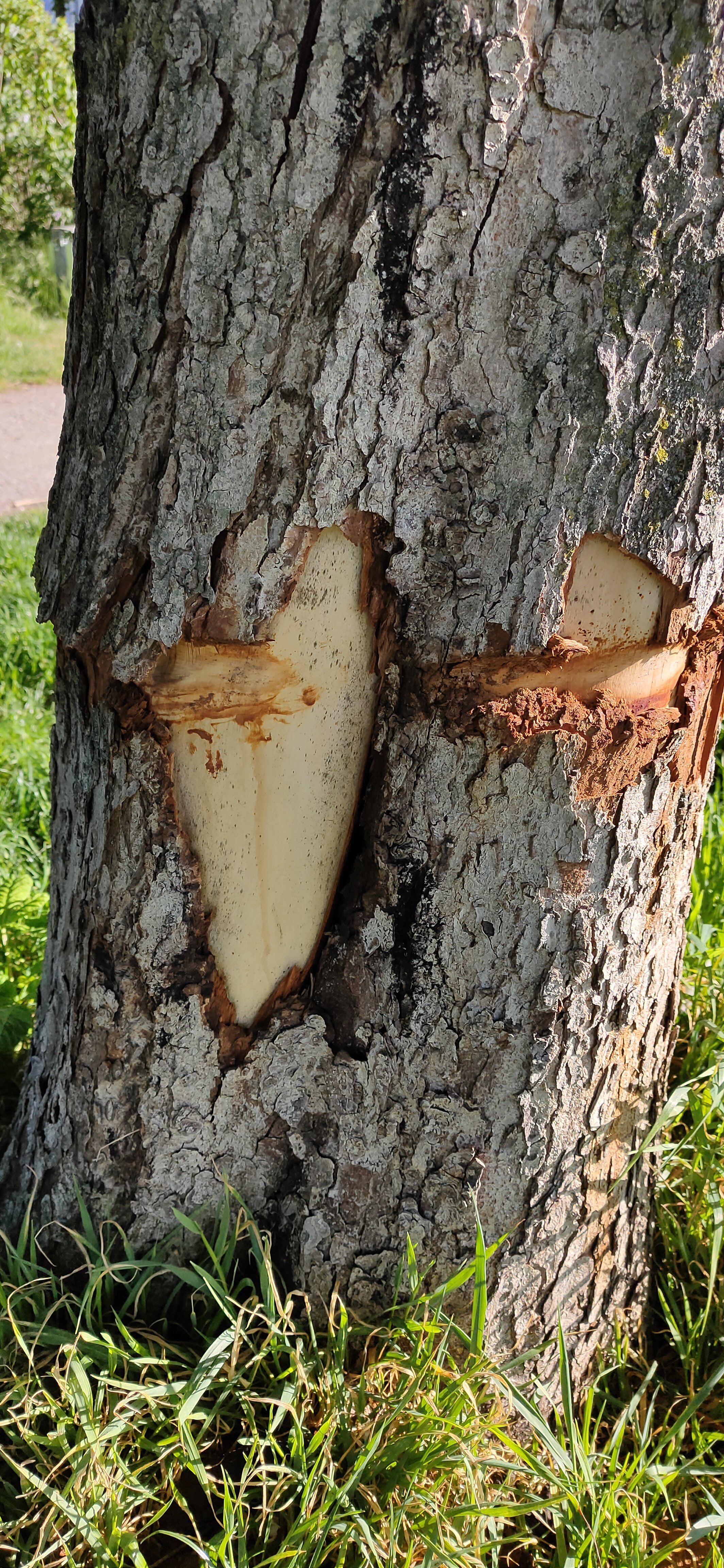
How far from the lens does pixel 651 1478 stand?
1486mm

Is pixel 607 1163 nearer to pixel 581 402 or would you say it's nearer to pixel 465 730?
pixel 465 730

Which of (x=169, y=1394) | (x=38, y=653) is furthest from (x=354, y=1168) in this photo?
(x=38, y=653)

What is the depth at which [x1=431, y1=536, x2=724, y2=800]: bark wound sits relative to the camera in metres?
1.29

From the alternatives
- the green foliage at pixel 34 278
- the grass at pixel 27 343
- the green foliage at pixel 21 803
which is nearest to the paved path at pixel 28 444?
the grass at pixel 27 343

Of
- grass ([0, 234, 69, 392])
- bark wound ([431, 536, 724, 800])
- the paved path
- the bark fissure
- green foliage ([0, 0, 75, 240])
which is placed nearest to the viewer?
the bark fissure

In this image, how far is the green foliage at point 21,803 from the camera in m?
2.28

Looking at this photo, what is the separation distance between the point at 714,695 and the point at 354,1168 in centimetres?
91

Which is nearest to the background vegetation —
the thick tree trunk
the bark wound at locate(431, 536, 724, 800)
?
the thick tree trunk

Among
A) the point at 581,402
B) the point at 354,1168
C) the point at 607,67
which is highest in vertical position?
the point at 607,67

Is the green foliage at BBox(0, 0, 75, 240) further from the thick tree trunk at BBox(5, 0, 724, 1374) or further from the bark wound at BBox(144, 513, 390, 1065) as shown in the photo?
the bark wound at BBox(144, 513, 390, 1065)

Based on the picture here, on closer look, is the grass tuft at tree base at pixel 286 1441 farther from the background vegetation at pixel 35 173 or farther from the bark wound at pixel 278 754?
the background vegetation at pixel 35 173

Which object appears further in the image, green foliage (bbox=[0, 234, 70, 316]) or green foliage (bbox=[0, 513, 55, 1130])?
green foliage (bbox=[0, 234, 70, 316])

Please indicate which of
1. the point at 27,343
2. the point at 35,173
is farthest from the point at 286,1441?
the point at 35,173

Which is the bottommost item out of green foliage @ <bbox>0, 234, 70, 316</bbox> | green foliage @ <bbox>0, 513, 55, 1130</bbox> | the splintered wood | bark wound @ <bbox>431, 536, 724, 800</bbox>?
green foliage @ <bbox>0, 513, 55, 1130</bbox>
